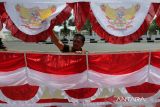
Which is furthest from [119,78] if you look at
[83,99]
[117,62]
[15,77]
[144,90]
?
[15,77]

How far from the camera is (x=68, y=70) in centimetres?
430

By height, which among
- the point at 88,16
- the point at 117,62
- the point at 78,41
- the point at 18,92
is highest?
the point at 88,16

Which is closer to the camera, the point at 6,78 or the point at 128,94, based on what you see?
the point at 6,78

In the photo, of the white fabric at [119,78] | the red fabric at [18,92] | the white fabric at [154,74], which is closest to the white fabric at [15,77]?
the red fabric at [18,92]

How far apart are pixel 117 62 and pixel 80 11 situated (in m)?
0.81

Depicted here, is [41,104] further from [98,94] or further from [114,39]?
[114,39]

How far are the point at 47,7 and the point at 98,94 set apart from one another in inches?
54.1

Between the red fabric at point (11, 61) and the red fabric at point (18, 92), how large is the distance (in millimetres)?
430

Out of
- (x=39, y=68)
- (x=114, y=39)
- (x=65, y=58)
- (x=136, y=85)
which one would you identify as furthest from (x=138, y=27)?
(x=39, y=68)

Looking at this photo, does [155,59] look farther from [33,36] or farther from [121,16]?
[33,36]

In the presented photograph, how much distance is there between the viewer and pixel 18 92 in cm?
468

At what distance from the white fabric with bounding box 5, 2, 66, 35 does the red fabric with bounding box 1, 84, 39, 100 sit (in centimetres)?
80

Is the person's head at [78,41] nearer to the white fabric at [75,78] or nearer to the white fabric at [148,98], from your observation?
the white fabric at [75,78]

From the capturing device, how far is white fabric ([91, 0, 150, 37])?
4.37 metres
